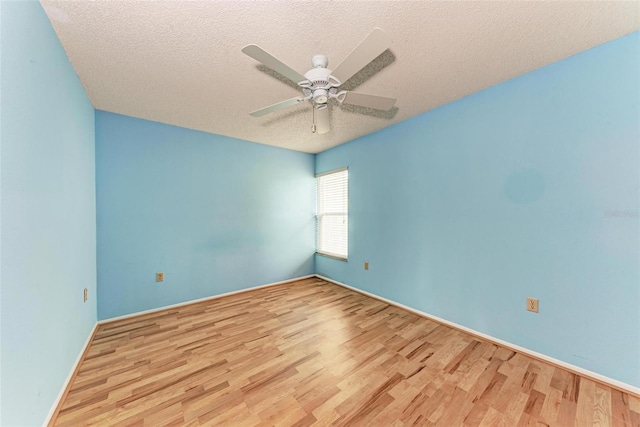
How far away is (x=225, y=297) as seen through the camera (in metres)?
3.35

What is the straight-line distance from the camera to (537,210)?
1.92m

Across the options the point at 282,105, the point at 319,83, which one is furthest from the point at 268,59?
the point at 282,105

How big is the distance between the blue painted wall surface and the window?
0.40 metres

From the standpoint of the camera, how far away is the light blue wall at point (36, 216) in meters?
1.02

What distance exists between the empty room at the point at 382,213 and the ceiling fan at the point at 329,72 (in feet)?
0.05

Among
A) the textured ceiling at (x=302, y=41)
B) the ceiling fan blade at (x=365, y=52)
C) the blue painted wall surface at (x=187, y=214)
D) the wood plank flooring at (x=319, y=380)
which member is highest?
the textured ceiling at (x=302, y=41)

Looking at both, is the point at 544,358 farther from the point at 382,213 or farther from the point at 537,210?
the point at 382,213

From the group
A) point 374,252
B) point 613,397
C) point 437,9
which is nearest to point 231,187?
point 374,252

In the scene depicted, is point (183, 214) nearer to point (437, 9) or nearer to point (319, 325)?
point (319, 325)

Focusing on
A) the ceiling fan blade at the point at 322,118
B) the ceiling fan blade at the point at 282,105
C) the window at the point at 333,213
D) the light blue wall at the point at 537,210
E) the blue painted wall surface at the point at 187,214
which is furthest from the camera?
the window at the point at 333,213

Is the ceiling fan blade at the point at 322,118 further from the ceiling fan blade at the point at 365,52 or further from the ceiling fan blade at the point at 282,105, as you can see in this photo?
the ceiling fan blade at the point at 365,52

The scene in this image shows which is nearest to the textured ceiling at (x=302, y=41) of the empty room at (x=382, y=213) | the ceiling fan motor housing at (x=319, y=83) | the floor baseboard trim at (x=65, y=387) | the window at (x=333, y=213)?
the empty room at (x=382, y=213)

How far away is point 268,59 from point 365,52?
54 cm

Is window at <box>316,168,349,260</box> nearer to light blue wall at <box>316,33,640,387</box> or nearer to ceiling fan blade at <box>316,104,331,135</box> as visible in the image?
light blue wall at <box>316,33,640,387</box>
